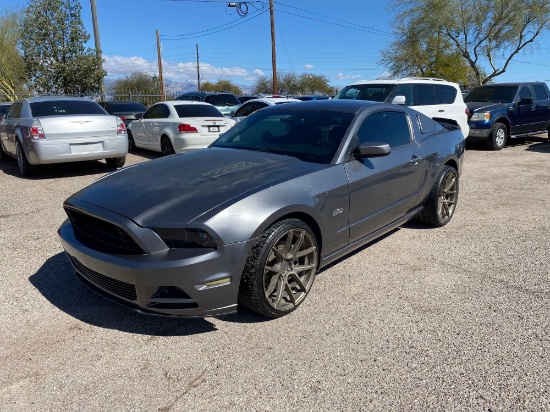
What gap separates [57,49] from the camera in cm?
1758

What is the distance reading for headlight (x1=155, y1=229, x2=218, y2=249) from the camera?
2645 mm

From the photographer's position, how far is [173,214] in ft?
8.93

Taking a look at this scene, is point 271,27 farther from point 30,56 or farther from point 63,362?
point 63,362

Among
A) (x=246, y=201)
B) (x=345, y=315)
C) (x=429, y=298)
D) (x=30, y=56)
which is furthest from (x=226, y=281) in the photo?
(x=30, y=56)

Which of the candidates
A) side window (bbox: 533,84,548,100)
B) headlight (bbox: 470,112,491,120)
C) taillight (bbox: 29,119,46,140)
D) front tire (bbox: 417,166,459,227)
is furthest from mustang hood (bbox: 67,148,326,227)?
side window (bbox: 533,84,548,100)

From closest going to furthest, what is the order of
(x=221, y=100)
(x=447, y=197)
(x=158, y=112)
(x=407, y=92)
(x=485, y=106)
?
(x=447, y=197) → (x=407, y=92) → (x=158, y=112) → (x=485, y=106) → (x=221, y=100)

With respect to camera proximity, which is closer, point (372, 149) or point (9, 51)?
point (372, 149)

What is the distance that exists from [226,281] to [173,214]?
1.75 ft

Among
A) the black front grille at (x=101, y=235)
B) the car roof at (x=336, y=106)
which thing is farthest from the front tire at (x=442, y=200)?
the black front grille at (x=101, y=235)

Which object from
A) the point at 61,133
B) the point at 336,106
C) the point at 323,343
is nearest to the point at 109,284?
the point at 323,343

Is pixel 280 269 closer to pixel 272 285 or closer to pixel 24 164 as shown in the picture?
pixel 272 285

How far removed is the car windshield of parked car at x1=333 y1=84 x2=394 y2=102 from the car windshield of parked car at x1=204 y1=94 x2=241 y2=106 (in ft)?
19.4

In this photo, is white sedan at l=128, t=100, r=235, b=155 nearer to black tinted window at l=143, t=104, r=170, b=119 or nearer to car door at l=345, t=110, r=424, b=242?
black tinted window at l=143, t=104, r=170, b=119

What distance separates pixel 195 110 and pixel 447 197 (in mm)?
6602
